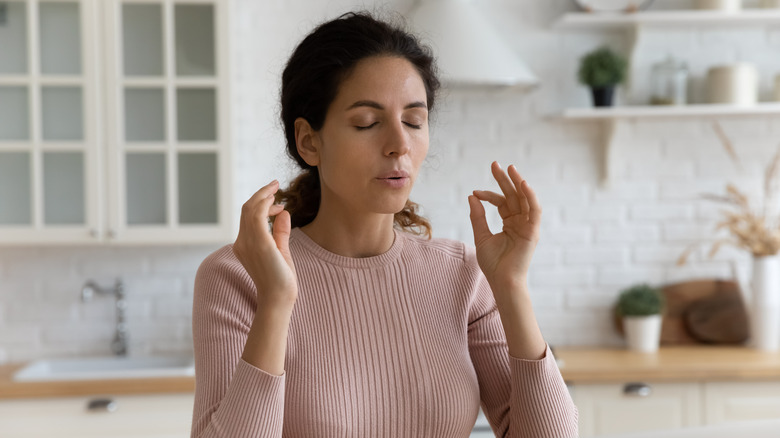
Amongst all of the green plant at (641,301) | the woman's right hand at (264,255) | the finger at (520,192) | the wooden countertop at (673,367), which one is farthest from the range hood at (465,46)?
the woman's right hand at (264,255)

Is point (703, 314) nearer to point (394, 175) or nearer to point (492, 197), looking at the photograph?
point (492, 197)

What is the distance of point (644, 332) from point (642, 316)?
2.4 inches

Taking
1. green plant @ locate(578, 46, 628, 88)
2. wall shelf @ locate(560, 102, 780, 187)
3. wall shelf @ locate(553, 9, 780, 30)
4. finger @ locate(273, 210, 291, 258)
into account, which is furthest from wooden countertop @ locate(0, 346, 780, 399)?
finger @ locate(273, 210, 291, 258)

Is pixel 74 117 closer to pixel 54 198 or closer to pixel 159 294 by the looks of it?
pixel 54 198

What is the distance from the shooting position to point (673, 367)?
2631mm

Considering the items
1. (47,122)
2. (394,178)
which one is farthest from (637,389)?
(47,122)

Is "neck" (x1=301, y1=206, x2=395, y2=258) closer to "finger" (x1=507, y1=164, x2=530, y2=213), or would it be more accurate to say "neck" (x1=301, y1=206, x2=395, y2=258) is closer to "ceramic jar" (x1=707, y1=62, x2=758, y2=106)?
"finger" (x1=507, y1=164, x2=530, y2=213)

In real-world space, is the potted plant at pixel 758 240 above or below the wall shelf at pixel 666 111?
below

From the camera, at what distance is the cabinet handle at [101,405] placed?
2.50m

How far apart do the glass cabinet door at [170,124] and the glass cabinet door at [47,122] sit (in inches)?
4.6

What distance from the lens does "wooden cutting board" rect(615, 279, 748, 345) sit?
9.96ft

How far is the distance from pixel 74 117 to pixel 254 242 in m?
1.91

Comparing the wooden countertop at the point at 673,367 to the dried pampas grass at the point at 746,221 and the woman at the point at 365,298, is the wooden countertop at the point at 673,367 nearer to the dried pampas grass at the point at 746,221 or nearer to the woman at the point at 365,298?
the dried pampas grass at the point at 746,221

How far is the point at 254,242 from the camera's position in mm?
1096
